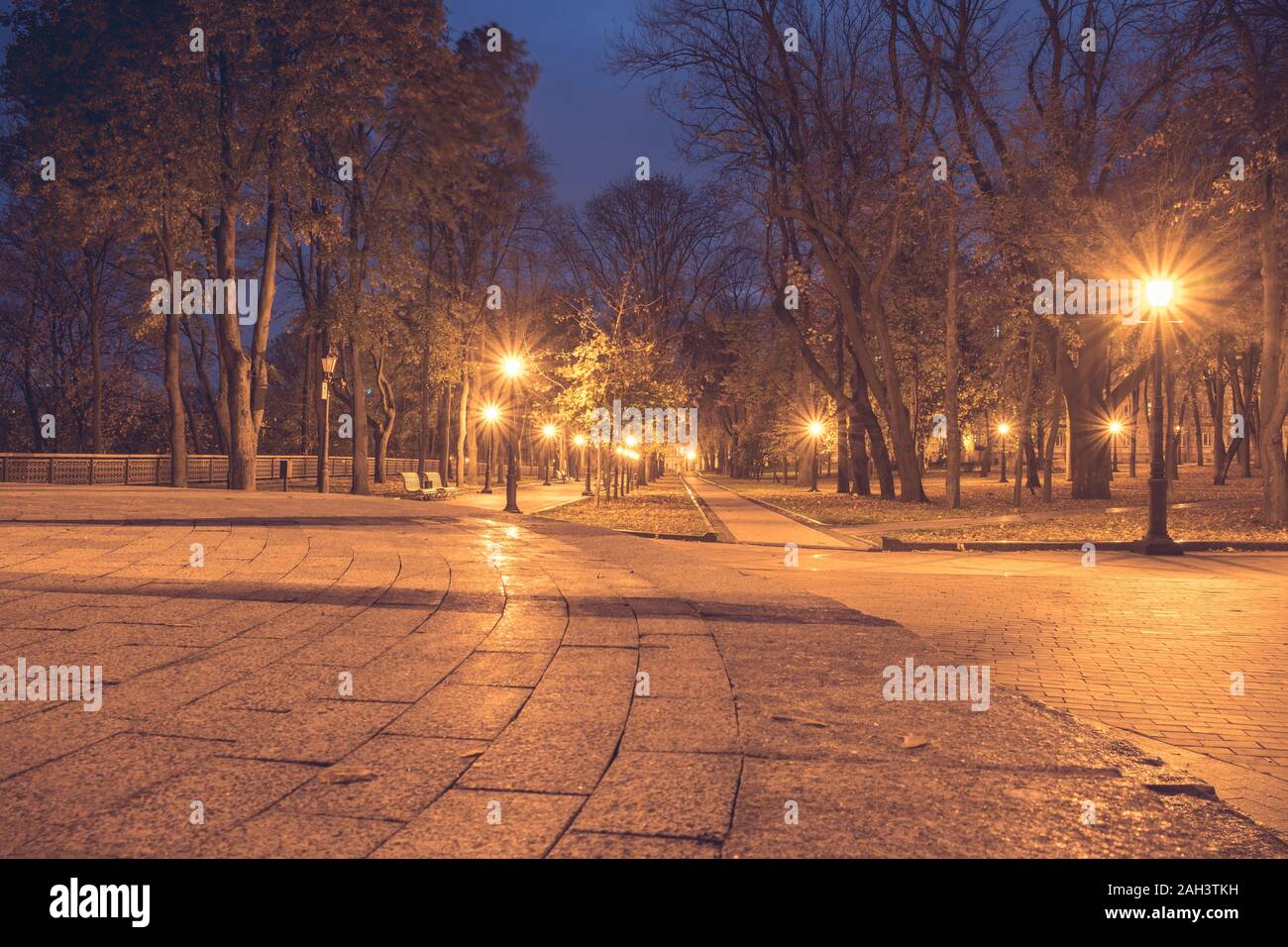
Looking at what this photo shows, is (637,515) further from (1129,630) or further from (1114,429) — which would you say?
(1114,429)

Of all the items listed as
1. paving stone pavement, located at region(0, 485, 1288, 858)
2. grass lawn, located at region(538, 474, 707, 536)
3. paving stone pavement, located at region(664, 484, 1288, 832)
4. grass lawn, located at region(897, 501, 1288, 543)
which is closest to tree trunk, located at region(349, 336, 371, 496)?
grass lawn, located at region(538, 474, 707, 536)

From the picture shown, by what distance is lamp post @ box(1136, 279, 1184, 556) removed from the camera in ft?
50.3

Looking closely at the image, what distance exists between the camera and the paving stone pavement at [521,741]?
3.53 meters

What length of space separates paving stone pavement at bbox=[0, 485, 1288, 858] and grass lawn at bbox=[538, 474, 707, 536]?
11076 mm

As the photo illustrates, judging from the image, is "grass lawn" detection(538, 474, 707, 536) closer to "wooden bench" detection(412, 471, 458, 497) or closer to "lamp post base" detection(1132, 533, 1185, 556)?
"wooden bench" detection(412, 471, 458, 497)

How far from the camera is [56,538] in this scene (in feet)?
36.5

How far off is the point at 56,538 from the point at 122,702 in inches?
290

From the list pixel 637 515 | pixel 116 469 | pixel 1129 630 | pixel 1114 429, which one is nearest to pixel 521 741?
pixel 1129 630

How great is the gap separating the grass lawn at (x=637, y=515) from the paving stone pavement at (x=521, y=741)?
436 inches

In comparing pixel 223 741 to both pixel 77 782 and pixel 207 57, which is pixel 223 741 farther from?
pixel 207 57

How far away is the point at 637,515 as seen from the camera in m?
24.2

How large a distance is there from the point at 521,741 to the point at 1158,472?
1460 centimetres

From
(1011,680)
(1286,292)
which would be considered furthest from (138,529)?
(1286,292)

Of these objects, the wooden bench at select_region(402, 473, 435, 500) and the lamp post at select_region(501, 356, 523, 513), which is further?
the wooden bench at select_region(402, 473, 435, 500)
